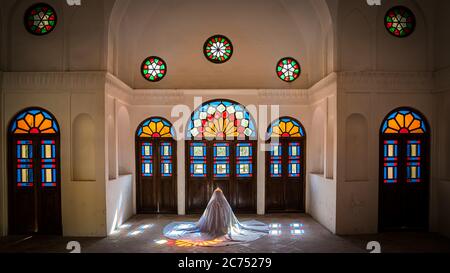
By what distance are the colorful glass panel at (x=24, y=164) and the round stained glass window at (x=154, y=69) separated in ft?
13.9

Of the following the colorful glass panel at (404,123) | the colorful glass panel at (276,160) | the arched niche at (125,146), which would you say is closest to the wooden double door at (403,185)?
the colorful glass panel at (404,123)

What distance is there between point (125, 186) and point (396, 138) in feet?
27.5

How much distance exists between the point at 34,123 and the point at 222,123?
5.70 metres

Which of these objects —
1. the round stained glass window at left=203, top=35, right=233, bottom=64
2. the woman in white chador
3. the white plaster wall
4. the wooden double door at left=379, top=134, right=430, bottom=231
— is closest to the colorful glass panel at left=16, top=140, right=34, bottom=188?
the woman in white chador

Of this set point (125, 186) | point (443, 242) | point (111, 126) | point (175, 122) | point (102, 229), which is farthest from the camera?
point (175, 122)

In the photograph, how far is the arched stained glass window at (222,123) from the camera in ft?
34.7

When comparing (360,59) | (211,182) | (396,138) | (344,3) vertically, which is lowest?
(211,182)

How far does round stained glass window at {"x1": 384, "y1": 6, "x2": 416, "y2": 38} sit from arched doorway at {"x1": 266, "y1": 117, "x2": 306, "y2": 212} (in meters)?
3.95

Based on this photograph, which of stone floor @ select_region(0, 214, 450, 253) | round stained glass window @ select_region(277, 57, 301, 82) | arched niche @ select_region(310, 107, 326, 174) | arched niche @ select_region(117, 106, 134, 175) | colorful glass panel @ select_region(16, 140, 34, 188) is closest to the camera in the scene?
stone floor @ select_region(0, 214, 450, 253)

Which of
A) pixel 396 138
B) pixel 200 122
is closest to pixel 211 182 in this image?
pixel 200 122

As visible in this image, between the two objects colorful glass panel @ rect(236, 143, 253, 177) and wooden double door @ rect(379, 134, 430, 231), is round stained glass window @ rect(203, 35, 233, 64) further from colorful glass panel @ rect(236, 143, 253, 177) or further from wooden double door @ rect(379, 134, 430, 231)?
wooden double door @ rect(379, 134, 430, 231)

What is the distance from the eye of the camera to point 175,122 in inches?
411

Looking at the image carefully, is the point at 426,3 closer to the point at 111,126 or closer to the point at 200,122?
the point at 200,122

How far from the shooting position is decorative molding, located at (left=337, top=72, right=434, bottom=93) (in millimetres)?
8117
